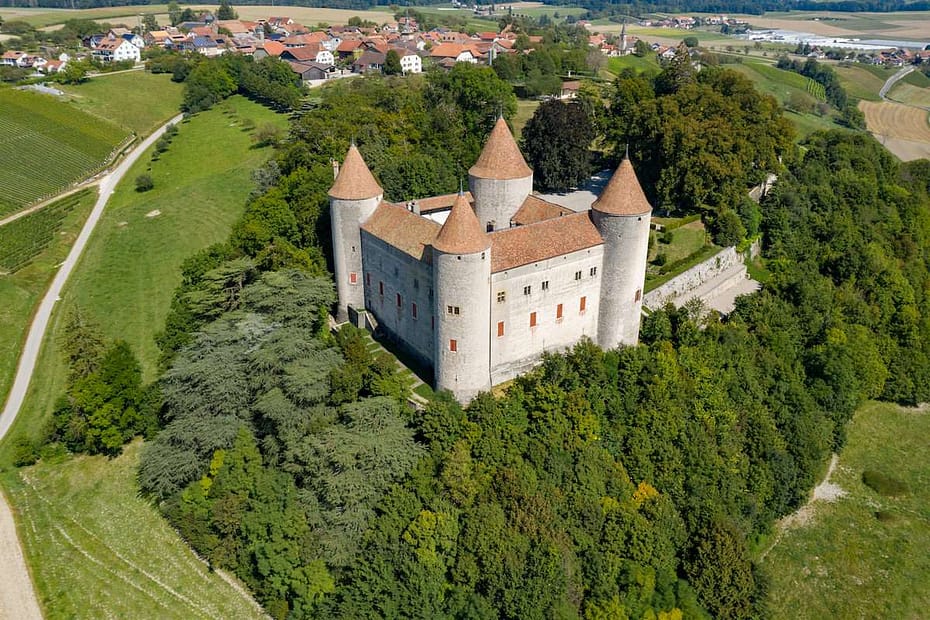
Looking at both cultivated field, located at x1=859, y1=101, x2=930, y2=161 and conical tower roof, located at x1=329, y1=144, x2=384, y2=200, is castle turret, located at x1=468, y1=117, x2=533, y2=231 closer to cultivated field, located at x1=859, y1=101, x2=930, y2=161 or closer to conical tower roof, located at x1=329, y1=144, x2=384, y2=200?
conical tower roof, located at x1=329, y1=144, x2=384, y2=200

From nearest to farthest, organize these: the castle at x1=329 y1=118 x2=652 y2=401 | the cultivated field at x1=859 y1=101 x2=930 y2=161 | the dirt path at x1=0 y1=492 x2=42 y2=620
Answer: the dirt path at x1=0 y1=492 x2=42 y2=620 → the castle at x1=329 y1=118 x2=652 y2=401 → the cultivated field at x1=859 y1=101 x2=930 y2=161

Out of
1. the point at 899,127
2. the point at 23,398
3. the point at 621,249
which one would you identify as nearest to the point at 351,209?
the point at 621,249

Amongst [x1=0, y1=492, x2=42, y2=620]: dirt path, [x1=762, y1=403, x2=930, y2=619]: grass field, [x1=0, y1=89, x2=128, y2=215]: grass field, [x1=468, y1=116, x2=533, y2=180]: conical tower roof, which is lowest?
[x1=762, y1=403, x2=930, y2=619]: grass field

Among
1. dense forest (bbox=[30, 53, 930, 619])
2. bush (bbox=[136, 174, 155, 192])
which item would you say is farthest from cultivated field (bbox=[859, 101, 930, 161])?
bush (bbox=[136, 174, 155, 192])

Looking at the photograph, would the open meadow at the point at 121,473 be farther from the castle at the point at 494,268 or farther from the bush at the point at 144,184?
the castle at the point at 494,268

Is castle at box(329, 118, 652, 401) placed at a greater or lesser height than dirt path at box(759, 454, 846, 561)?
greater

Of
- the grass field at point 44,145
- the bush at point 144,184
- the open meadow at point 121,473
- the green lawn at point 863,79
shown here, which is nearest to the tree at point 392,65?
the grass field at point 44,145

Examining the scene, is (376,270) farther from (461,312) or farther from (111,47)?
(111,47)

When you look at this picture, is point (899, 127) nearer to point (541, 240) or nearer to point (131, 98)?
point (541, 240)
